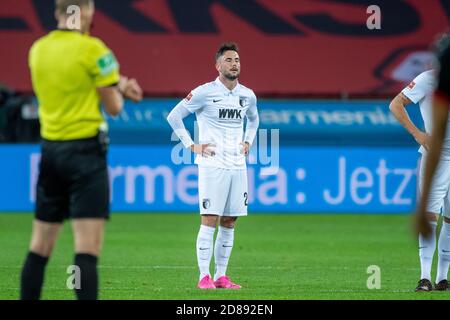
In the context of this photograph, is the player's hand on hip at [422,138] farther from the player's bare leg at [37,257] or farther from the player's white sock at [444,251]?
the player's bare leg at [37,257]

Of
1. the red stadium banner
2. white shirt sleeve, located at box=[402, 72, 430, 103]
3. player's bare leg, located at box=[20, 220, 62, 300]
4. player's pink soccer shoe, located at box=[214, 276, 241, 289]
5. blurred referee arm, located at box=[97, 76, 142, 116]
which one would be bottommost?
player's pink soccer shoe, located at box=[214, 276, 241, 289]

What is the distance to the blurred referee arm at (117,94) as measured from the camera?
267 inches

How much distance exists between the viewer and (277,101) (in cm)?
1983

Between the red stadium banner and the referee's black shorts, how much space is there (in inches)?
682

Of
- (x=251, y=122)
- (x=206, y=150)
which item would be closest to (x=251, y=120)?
(x=251, y=122)

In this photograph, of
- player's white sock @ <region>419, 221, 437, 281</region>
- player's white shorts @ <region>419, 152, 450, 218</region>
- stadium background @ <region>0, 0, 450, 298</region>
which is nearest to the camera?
player's white shorts @ <region>419, 152, 450, 218</region>

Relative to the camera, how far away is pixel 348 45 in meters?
24.4

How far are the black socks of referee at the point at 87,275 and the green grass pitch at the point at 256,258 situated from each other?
6.53 ft

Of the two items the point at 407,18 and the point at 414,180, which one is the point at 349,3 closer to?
the point at 407,18

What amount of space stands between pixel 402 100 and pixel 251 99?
5.10ft

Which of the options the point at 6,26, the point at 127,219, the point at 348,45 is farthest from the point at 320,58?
the point at 127,219

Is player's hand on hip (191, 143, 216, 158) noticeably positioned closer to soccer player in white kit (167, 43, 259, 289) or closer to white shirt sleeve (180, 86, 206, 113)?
soccer player in white kit (167, 43, 259, 289)

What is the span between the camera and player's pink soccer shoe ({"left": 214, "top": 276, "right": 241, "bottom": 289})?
9.91 metres

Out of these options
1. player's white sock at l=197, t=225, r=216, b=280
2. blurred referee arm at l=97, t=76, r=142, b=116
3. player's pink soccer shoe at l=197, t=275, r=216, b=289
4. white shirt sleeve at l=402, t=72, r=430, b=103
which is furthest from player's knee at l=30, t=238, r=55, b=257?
white shirt sleeve at l=402, t=72, r=430, b=103
